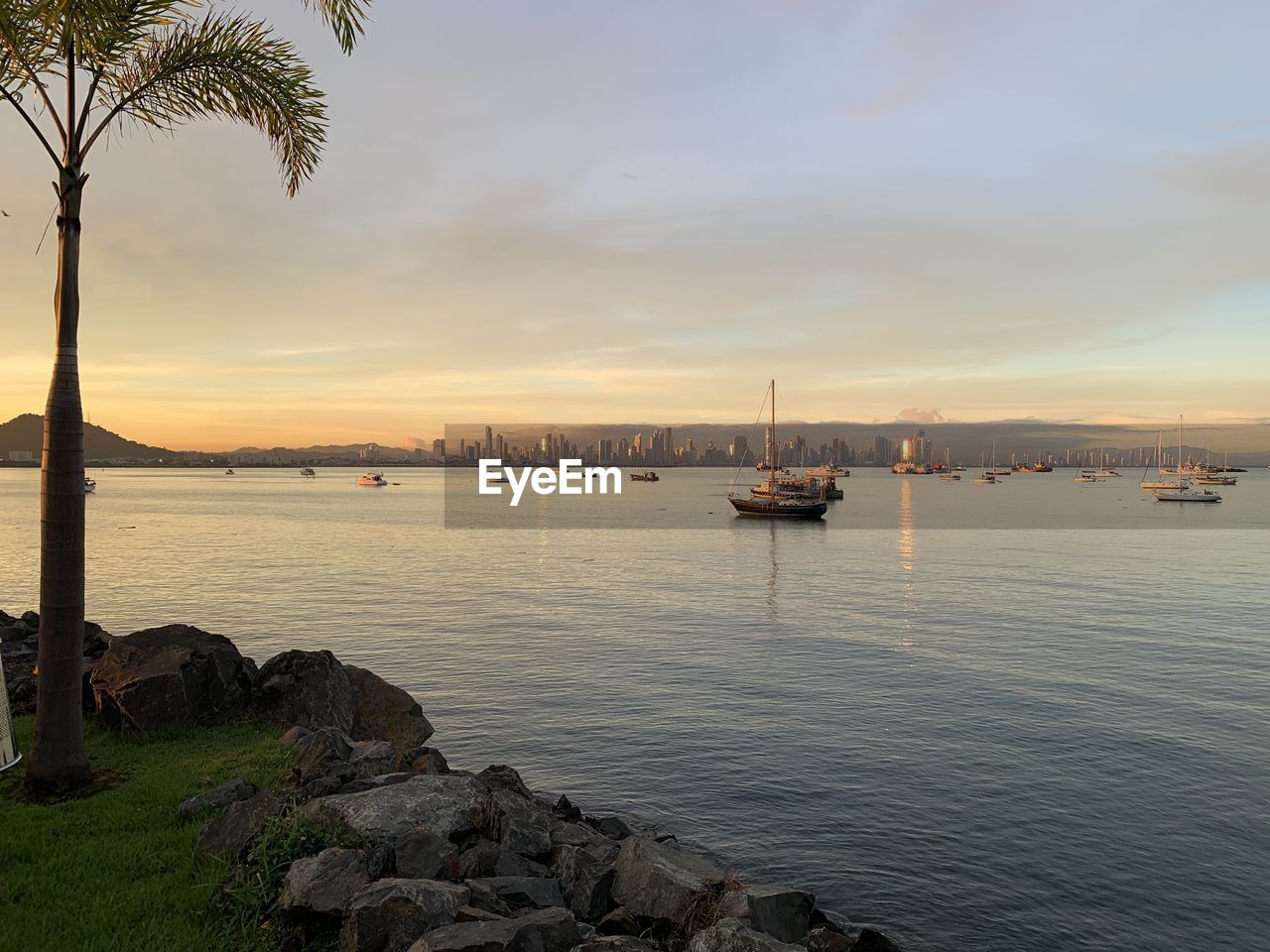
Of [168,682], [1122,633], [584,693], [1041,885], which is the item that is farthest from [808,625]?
[168,682]

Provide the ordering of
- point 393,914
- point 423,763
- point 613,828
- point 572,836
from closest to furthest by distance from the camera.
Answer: point 393,914 → point 572,836 → point 423,763 → point 613,828

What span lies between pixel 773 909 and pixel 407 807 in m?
5.16

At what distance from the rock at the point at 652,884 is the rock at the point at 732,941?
4.42 ft

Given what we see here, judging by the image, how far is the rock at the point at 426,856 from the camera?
10.2 metres

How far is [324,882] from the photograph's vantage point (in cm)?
928

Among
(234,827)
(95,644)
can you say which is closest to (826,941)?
(234,827)

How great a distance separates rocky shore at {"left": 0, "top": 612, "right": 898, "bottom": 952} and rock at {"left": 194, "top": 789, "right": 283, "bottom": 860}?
19 millimetres

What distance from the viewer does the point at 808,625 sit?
140ft

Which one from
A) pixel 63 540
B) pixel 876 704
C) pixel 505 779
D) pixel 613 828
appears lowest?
pixel 876 704

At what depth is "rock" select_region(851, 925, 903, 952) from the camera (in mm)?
12055

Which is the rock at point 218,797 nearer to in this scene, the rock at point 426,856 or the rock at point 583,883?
the rock at point 426,856

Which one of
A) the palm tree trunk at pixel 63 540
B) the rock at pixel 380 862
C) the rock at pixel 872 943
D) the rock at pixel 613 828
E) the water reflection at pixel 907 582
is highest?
the palm tree trunk at pixel 63 540

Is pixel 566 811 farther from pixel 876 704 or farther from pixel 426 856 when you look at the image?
pixel 876 704

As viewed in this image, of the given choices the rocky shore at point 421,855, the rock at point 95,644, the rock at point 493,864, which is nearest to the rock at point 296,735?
the rocky shore at point 421,855
